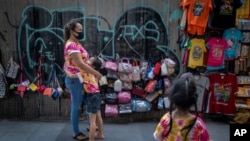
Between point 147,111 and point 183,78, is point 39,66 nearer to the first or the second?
point 147,111

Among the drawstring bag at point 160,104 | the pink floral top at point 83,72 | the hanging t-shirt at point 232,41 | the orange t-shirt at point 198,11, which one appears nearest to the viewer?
the pink floral top at point 83,72

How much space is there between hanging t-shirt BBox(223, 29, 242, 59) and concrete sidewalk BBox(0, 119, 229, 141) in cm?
134

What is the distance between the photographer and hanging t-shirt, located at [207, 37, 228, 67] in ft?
19.7

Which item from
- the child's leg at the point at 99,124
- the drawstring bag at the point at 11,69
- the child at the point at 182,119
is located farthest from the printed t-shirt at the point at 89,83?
the child at the point at 182,119

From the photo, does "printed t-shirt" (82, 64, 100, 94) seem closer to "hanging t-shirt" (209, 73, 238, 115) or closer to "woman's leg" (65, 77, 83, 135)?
"woman's leg" (65, 77, 83, 135)

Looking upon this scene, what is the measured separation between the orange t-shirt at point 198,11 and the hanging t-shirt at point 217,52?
395 millimetres

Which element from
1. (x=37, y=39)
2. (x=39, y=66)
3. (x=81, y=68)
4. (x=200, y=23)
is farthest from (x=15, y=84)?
(x=200, y=23)

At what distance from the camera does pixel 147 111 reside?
20.9 ft

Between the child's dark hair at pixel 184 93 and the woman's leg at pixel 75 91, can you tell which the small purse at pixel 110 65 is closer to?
the woman's leg at pixel 75 91

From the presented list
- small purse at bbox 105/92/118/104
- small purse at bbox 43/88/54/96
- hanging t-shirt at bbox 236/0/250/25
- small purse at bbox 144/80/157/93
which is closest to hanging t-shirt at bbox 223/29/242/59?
hanging t-shirt at bbox 236/0/250/25

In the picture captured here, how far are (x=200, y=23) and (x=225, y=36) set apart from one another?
1.96ft

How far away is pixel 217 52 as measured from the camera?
600 cm

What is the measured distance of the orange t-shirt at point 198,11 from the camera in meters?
5.86

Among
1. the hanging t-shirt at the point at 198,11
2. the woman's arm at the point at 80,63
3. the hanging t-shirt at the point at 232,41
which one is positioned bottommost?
the woman's arm at the point at 80,63
